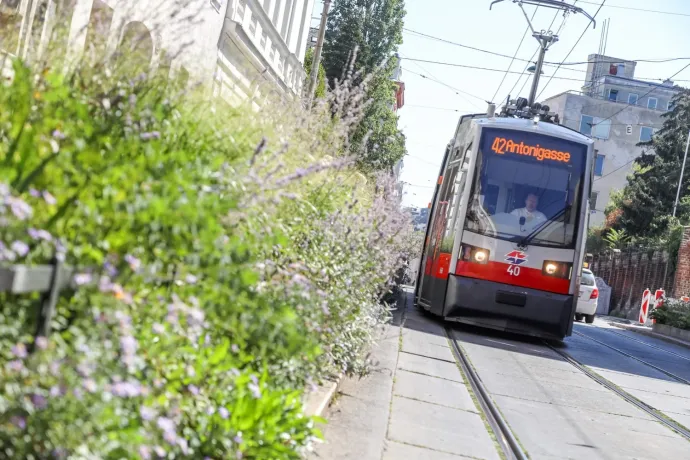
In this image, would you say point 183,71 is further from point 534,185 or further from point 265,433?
point 534,185

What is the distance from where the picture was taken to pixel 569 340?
1659cm

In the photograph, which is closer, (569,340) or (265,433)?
(265,433)

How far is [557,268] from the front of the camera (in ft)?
43.8

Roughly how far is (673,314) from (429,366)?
19738 mm

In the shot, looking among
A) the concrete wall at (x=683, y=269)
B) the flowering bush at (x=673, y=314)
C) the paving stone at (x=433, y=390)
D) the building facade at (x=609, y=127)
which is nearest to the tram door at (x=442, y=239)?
the paving stone at (x=433, y=390)

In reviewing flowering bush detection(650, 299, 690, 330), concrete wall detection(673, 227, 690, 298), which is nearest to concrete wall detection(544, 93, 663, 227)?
concrete wall detection(673, 227, 690, 298)

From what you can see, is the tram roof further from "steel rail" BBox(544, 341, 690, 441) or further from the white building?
"steel rail" BBox(544, 341, 690, 441)

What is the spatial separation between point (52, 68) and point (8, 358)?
70.4 inches

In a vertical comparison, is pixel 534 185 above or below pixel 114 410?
above

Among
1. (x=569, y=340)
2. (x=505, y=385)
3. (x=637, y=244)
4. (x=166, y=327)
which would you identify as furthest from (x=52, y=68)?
(x=637, y=244)

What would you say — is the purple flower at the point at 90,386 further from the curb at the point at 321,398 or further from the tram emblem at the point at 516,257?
the tram emblem at the point at 516,257

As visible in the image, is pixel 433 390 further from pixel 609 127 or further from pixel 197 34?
pixel 609 127

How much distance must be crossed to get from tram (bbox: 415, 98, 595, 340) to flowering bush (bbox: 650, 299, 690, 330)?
1415cm

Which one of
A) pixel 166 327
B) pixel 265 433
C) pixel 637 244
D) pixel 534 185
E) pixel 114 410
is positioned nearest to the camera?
pixel 114 410
